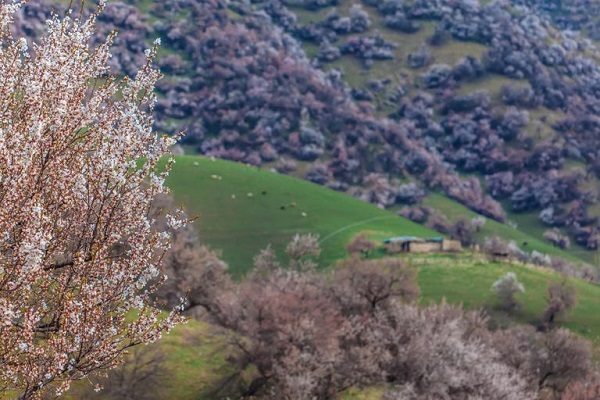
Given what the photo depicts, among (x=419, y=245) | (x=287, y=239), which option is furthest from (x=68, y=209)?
(x=287, y=239)

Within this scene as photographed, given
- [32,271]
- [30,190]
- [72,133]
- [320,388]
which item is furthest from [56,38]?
[320,388]

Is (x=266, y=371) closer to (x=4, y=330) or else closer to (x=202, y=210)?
(x=4, y=330)

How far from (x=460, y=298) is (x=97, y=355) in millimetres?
75488

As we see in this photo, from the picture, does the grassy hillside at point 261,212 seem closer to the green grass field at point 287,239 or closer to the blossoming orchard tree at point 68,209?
the green grass field at point 287,239

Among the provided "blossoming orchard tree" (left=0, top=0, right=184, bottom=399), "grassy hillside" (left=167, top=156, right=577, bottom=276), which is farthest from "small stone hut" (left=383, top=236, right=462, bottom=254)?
"blossoming orchard tree" (left=0, top=0, right=184, bottom=399)

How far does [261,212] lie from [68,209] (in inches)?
4221

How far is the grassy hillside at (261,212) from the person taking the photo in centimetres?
11219

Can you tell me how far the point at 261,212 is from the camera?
122250 mm

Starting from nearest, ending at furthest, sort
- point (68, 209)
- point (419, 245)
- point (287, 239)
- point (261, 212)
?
Result: point (68, 209), point (419, 245), point (287, 239), point (261, 212)

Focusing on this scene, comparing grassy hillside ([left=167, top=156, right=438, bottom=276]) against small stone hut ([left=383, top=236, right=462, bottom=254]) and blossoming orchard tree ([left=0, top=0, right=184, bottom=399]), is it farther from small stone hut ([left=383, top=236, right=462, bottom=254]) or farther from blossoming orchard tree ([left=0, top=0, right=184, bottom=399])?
blossoming orchard tree ([left=0, top=0, right=184, bottom=399])

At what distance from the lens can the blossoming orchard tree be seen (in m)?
12.8

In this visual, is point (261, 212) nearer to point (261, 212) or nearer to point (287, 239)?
point (261, 212)

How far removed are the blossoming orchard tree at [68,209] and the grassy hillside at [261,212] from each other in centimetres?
8860

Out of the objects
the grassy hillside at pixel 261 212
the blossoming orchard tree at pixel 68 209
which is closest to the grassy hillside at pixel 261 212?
the grassy hillside at pixel 261 212
